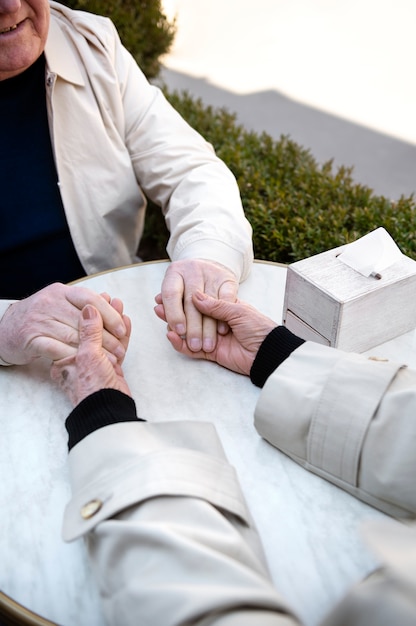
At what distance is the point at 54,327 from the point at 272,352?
1.68ft

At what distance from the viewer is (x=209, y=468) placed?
40.6 inches

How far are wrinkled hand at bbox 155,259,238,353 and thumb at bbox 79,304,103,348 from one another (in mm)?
197

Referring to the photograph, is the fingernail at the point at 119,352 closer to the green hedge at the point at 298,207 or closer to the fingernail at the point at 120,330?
the fingernail at the point at 120,330

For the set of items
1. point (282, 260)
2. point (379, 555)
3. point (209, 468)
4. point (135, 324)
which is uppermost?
point (379, 555)

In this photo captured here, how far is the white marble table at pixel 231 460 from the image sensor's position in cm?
99

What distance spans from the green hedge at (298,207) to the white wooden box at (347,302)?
2.64 feet

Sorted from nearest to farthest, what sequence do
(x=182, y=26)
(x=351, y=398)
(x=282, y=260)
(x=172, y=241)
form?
(x=351, y=398)
(x=172, y=241)
(x=282, y=260)
(x=182, y=26)

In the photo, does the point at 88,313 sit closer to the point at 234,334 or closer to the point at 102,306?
the point at 102,306

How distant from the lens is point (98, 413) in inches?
47.5

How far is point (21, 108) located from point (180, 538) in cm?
153

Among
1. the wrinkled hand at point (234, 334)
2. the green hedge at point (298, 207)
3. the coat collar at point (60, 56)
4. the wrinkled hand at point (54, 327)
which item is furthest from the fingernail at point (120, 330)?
the green hedge at point (298, 207)

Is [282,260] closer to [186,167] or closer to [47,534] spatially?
[186,167]

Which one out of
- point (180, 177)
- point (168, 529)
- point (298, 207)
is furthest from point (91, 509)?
point (298, 207)

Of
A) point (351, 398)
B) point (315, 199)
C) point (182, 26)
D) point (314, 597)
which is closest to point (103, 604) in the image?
point (314, 597)
